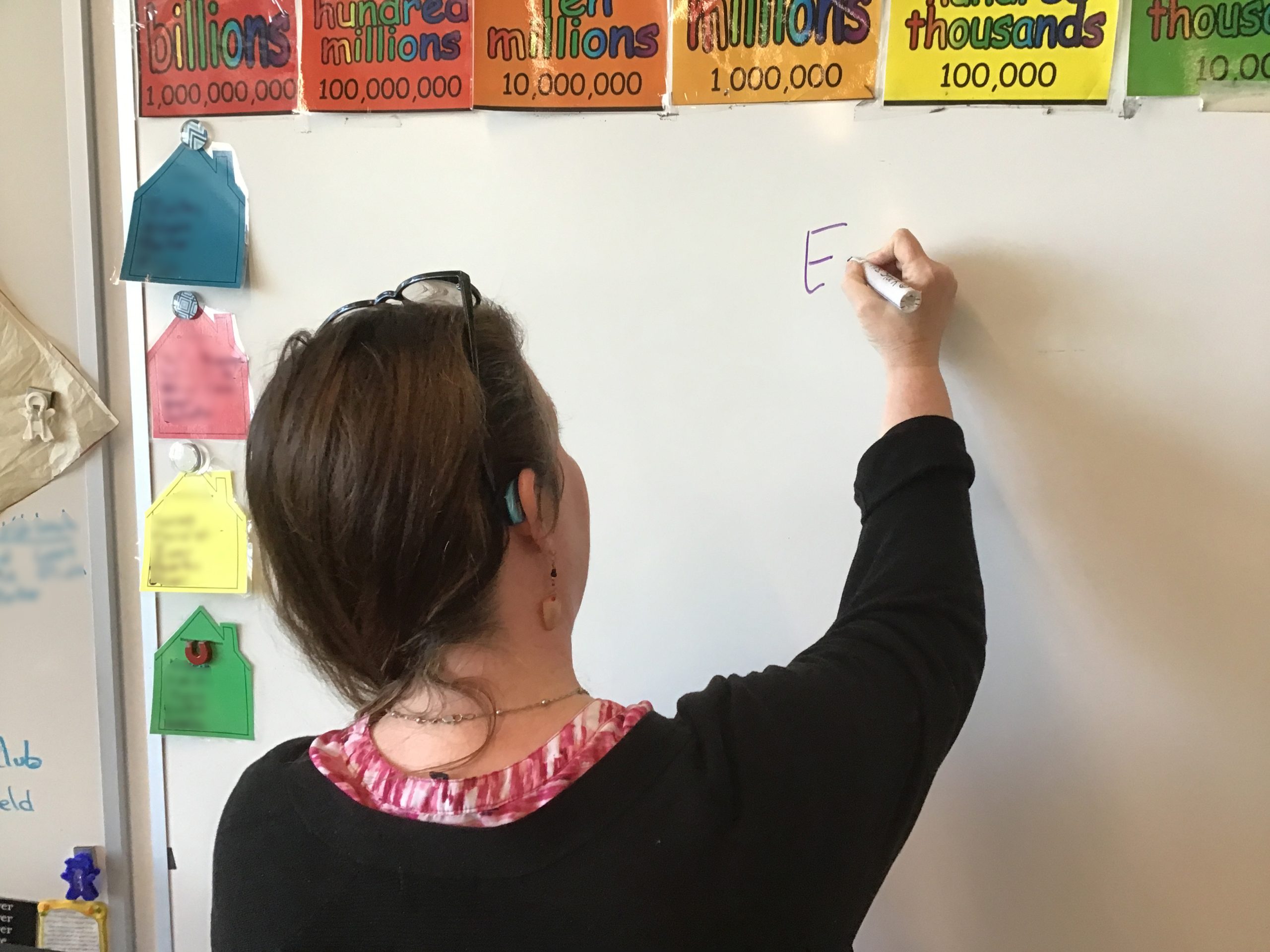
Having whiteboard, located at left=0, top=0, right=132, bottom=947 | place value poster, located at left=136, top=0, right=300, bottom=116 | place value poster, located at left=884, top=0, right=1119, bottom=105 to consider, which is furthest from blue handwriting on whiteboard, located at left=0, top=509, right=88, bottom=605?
place value poster, located at left=884, top=0, right=1119, bottom=105

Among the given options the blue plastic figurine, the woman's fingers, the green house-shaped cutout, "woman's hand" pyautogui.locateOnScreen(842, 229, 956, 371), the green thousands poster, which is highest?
the green thousands poster

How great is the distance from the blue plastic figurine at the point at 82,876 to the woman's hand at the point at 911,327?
3.11ft

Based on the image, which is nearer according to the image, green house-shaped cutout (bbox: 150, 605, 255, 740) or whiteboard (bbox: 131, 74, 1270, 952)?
whiteboard (bbox: 131, 74, 1270, 952)

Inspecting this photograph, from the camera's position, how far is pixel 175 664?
32.9 inches

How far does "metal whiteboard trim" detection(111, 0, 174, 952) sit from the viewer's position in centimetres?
77

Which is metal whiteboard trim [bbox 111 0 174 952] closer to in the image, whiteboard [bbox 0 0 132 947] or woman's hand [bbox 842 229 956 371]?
whiteboard [bbox 0 0 132 947]

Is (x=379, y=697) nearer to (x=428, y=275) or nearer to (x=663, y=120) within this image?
(x=428, y=275)

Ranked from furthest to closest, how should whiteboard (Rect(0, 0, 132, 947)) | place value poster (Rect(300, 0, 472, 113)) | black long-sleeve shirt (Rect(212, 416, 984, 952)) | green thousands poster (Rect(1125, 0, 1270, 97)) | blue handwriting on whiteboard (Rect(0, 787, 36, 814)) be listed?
blue handwriting on whiteboard (Rect(0, 787, 36, 814)) < whiteboard (Rect(0, 0, 132, 947)) < place value poster (Rect(300, 0, 472, 113)) < green thousands poster (Rect(1125, 0, 1270, 97)) < black long-sleeve shirt (Rect(212, 416, 984, 952))

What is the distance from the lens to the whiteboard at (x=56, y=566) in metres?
0.79

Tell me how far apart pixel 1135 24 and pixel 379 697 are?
0.70 m

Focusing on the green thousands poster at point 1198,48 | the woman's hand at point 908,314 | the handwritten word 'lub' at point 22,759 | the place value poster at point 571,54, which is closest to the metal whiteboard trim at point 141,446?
the handwritten word 'lub' at point 22,759

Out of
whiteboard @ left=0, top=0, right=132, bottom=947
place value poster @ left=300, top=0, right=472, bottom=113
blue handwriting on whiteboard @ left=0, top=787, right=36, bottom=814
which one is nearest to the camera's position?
place value poster @ left=300, top=0, right=472, bottom=113

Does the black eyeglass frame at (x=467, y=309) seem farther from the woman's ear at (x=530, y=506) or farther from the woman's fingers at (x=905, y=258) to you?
the woman's fingers at (x=905, y=258)

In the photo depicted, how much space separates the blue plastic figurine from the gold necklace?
619 mm
